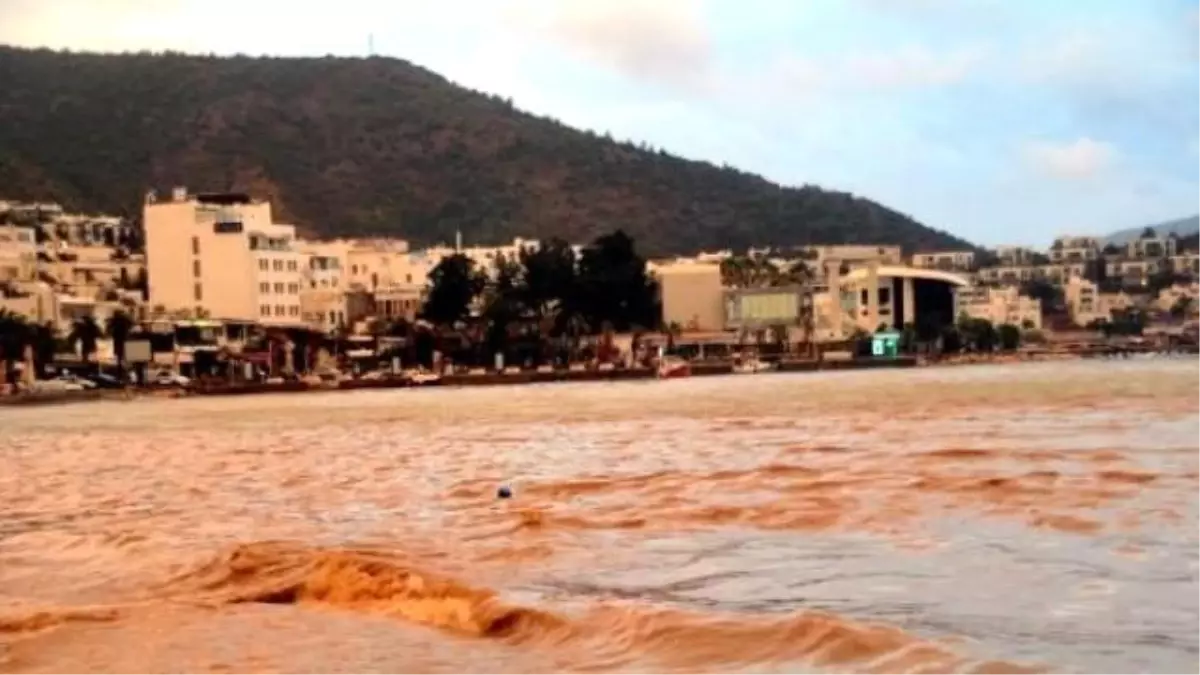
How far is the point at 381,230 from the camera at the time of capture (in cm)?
15325

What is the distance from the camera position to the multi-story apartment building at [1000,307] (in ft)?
464

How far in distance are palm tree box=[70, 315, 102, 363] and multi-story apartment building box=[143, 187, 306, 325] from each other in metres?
6.05

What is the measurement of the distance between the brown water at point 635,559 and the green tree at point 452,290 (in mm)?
73735

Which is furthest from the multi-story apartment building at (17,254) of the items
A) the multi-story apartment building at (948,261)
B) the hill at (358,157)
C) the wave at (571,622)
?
the multi-story apartment building at (948,261)

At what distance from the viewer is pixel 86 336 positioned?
89.0 m

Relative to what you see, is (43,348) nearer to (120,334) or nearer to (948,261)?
(120,334)

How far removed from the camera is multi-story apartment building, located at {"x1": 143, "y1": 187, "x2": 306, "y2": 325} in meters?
94.1

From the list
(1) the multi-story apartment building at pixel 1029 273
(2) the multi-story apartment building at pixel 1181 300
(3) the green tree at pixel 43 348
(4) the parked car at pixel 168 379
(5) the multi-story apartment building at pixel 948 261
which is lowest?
(4) the parked car at pixel 168 379

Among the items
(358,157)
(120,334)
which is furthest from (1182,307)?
(120,334)

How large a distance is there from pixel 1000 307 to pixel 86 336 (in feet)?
278

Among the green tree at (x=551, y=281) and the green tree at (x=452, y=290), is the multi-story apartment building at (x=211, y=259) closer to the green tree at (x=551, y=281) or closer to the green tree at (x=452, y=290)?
the green tree at (x=452, y=290)

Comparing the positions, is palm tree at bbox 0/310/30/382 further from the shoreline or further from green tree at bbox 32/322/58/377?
the shoreline

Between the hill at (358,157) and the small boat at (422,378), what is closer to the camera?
the small boat at (422,378)

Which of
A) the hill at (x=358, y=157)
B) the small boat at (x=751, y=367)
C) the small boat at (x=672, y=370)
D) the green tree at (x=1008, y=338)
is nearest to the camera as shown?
the small boat at (x=672, y=370)
